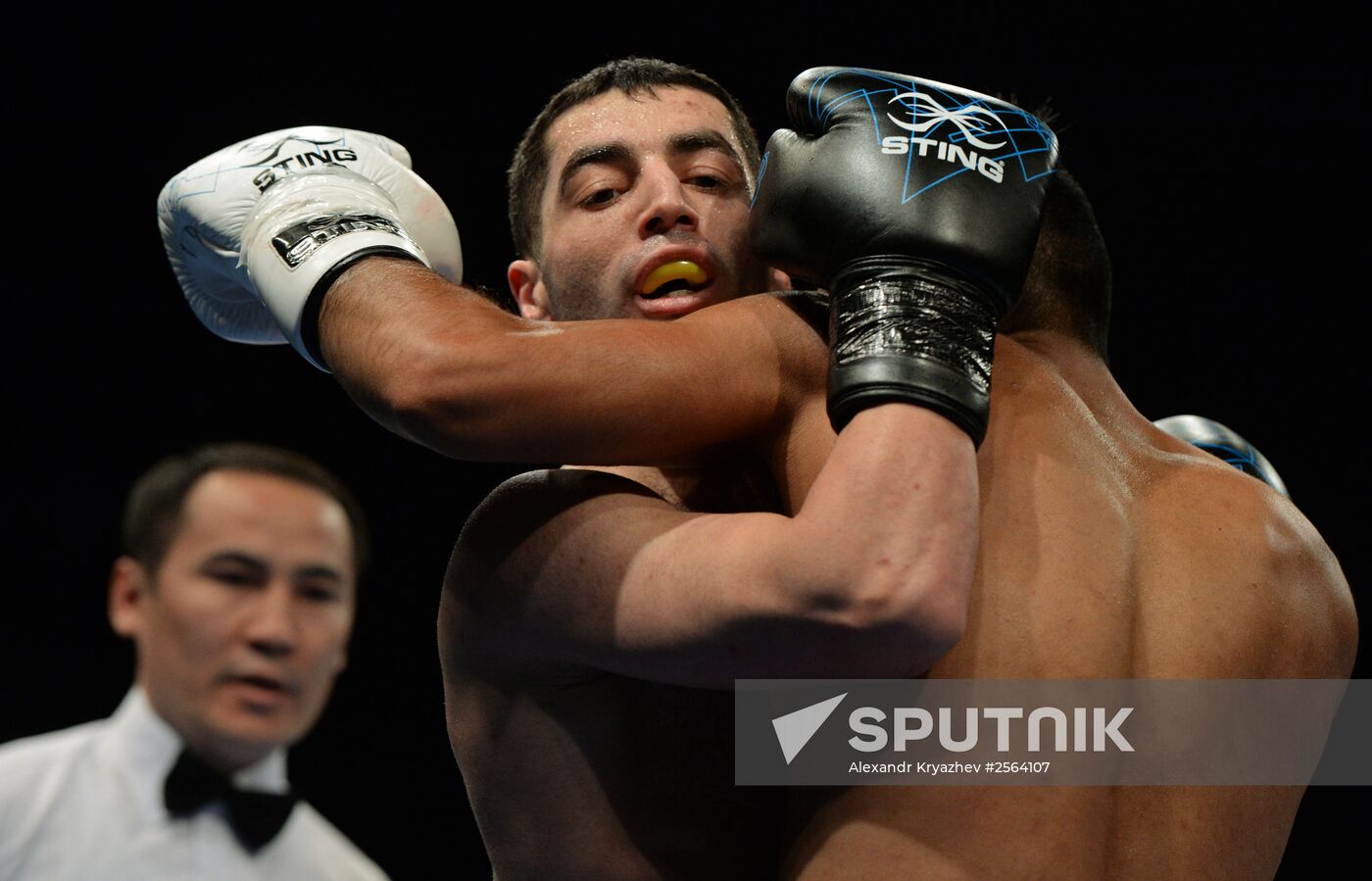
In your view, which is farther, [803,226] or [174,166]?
[174,166]

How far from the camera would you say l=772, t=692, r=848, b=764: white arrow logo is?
1.25 m

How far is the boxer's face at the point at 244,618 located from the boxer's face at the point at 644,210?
53 cm

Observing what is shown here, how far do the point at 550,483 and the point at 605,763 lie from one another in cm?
31

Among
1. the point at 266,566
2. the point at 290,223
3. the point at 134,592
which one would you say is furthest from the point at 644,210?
the point at 134,592

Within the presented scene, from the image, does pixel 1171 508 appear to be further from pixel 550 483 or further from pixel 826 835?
pixel 550 483

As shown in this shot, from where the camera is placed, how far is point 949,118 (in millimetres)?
1259

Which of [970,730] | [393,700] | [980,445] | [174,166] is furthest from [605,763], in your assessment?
[174,166]

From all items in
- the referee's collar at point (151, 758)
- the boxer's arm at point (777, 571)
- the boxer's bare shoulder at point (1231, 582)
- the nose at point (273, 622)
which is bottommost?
the referee's collar at point (151, 758)

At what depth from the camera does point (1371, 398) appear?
3.68 m

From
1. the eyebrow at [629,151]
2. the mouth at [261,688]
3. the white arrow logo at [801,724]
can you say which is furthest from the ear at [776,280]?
the mouth at [261,688]

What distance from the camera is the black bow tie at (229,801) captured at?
6.37 feet

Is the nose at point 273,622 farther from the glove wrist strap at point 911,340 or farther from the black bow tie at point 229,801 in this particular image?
the glove wrist strap at point 911,340

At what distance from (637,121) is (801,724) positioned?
96 cm

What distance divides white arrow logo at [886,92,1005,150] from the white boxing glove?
515 mm
